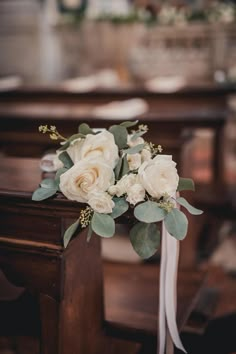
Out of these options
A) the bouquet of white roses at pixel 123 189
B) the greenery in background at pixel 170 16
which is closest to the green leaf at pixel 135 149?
the bouquet of white roses at pixel 123 189

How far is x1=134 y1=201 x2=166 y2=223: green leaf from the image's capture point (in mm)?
1330

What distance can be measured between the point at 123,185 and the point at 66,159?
26cm

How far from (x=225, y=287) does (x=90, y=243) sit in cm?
164

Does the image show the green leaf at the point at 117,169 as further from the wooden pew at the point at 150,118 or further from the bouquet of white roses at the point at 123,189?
the wooden pew at the point at 150,118

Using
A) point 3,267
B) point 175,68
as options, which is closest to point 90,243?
point 3,267

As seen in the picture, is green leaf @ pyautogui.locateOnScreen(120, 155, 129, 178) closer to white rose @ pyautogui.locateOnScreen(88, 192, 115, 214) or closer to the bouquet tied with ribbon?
the bouquet tied with ribbon

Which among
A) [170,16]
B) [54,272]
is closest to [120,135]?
[54,272]

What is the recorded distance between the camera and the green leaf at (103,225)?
1348mm

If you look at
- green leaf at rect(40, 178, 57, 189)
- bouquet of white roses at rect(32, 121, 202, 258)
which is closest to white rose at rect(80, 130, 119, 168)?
bouquet of white roses at rect(32, 121, 202, 258)

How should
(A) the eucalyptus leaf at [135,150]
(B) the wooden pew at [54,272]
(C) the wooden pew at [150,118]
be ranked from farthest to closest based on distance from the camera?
(C) the wooden pew at [150,118] → (B) the wooden pew at [54,272] → (A) the eucalyptus leaf at [135,150]

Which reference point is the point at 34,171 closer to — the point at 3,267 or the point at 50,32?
the point at 3,267

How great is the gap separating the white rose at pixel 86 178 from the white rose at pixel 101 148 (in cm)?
6

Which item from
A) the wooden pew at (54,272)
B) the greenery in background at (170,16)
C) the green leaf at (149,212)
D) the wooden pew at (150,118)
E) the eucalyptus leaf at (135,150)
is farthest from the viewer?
the greenery in background at (170,16)

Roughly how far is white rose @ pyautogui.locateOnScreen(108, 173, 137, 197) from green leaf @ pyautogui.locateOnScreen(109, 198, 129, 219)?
2cm
